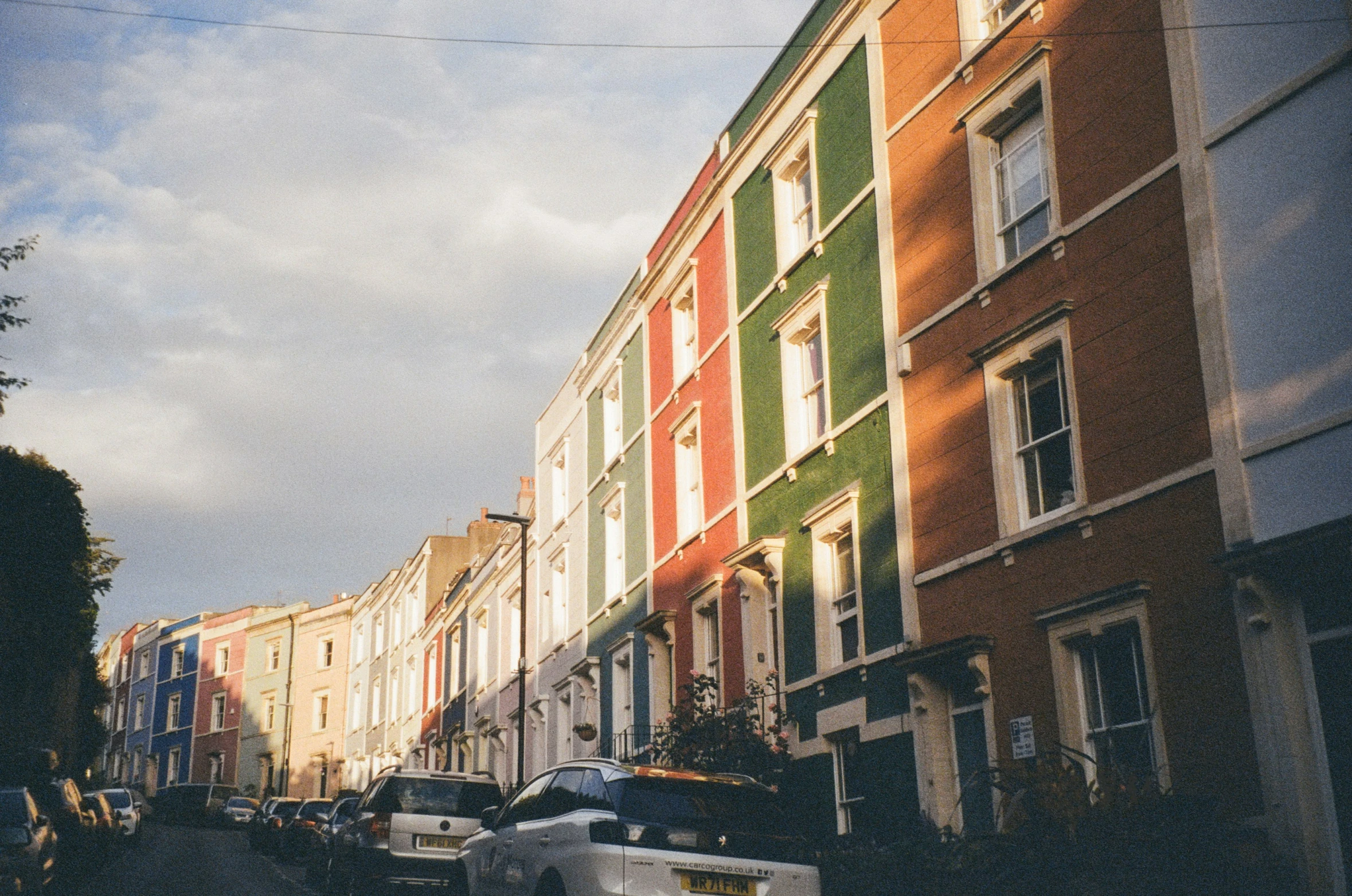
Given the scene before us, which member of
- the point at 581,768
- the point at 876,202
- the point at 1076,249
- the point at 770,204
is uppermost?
the point at 770,204

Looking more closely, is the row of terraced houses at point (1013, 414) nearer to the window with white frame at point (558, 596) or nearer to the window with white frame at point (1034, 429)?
the window with white frame at point (1034, 429)

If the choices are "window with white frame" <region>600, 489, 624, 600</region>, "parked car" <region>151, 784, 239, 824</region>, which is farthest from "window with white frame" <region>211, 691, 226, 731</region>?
"window with white frame" <region>600, 489, 624, 600</region>

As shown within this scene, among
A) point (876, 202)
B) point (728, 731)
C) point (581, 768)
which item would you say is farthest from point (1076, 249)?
point (728, 731)

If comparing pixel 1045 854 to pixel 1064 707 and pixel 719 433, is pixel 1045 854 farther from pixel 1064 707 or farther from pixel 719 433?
pixel 719 433

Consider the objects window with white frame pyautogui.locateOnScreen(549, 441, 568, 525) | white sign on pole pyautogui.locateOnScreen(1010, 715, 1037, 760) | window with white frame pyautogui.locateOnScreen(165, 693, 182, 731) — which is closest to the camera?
white sign on pole pyautogui.locateOnScreen(1010, 715, 1037, 760)

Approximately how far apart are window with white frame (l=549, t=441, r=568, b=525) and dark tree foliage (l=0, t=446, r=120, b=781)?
12099 millimetres

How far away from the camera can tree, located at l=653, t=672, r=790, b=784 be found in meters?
18.9

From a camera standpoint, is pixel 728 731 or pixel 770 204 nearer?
pixel 728 731

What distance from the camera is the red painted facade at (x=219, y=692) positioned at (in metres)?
70.1

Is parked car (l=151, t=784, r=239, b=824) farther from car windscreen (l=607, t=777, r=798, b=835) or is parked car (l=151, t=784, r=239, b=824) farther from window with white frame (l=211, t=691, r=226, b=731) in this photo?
car windscreen (l=607, t=777, r=798, b=835)

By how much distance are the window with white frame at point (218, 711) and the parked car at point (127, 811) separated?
36.2 meters

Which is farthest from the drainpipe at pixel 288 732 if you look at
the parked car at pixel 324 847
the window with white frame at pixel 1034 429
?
the window with white frame at pixel 1034 429

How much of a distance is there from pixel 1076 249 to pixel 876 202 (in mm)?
4643

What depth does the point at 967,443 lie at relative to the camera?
1574 centimetres
